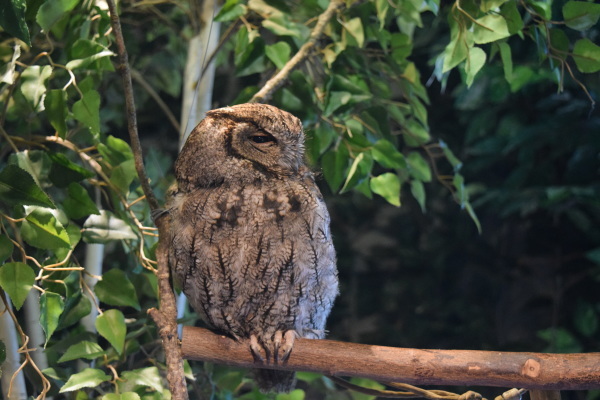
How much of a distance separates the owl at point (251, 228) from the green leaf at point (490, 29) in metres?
0.37

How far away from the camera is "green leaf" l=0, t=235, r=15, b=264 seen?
1.01 metres

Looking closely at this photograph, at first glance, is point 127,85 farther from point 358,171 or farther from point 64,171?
point 358,171

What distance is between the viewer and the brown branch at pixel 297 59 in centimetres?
129

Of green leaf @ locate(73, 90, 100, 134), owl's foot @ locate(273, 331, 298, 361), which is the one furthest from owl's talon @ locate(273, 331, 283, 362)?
green leaf @ locate(73, 90, 100, 134)

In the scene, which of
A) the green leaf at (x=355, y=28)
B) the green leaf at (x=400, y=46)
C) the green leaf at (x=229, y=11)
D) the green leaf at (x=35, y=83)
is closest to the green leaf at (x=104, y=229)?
the green leaf at (x=35, y=83)

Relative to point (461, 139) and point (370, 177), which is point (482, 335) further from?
point (370, 177)

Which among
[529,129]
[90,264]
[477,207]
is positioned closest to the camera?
[90,264]

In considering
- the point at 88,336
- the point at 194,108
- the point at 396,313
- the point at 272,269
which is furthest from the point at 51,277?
the point at 396,313

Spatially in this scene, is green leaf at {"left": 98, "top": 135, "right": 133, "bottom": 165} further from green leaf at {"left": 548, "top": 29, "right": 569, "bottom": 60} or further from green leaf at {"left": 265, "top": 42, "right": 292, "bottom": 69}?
green leaf at {"left": 548, "top": 29, "right": 569, "bottom": 60}

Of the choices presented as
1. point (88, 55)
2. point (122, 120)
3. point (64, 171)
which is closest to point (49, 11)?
point (88, 55)

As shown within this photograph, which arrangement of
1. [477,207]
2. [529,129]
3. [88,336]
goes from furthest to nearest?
[477,207] < [529,129] < [88,336]

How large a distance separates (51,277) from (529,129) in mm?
1624

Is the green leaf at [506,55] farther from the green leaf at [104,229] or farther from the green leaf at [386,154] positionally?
the green leaf at [104,229]

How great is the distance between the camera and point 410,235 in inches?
99.2
